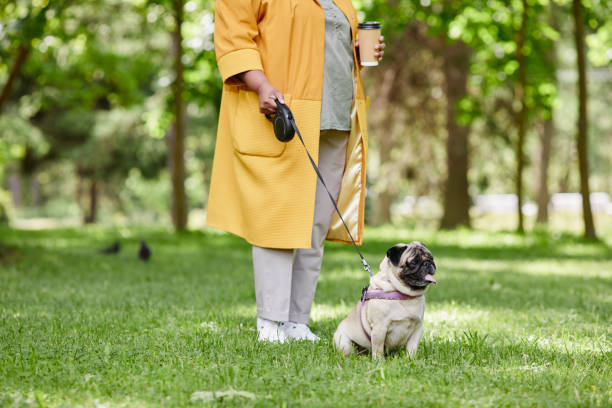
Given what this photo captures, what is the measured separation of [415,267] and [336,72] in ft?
4.33

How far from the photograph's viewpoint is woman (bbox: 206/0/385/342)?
3.82 m

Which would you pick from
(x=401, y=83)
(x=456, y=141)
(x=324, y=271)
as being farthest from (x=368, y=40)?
(x=401, y=83)

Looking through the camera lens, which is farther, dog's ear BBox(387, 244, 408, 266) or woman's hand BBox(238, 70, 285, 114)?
woman's hand BBox(238, 70, 285, 114)

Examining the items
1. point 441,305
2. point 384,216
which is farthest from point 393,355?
point 384,216

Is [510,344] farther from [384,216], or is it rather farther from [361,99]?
[384,216]

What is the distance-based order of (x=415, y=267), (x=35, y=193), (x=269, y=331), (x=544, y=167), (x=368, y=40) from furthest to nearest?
(x=35, y=193), (x=544, y=167), (x=269, y=331), (x=368, y=40), (x=415, y=267)

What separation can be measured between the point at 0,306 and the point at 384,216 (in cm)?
1647

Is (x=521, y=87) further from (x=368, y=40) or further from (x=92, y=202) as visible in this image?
(x=92, y=202)

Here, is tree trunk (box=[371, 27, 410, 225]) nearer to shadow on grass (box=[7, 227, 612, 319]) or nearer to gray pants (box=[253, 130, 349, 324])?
shadow on grass (box=[7, 227, 612, 319])

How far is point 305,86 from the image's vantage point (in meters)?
3.84

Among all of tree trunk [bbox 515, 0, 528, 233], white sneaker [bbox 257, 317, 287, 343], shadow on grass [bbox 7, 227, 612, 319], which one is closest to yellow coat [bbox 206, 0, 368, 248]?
white sneaker [bbox 257, 317, 287, 343]

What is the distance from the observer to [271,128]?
12.5ft

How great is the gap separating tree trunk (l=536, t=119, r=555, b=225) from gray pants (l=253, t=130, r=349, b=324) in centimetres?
1828

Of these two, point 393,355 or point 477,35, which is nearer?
point 393,355
